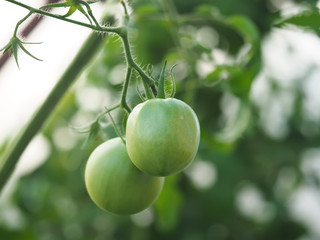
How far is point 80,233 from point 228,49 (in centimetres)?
→ 106

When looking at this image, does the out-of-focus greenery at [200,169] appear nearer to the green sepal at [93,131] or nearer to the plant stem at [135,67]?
the green sepal at [93,131]

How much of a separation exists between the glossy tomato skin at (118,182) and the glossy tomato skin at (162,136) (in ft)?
0.24

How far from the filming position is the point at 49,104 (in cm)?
85

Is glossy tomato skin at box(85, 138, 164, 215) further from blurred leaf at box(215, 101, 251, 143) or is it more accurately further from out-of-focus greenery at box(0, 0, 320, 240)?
out-of-focus greenery at box(0, 0, 320, 240)

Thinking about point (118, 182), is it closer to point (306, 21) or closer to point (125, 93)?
point (125, 93)

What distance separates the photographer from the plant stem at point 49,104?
0.82 meters

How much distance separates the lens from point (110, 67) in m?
1.80

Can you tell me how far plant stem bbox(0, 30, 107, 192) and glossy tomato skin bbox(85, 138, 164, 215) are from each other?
0.57ft

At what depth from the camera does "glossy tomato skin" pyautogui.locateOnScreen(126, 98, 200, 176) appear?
1.95ft

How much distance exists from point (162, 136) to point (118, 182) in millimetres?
127

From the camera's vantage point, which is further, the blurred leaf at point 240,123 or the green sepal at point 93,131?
the blurred leaf at point 240,123

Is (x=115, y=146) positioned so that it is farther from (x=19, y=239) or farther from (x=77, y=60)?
(x=19, y=239)

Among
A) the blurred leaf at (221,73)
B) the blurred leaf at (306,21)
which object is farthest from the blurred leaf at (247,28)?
the blurred leaf at (306,21)

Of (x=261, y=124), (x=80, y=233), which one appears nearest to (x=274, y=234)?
(x=261, y=124)
